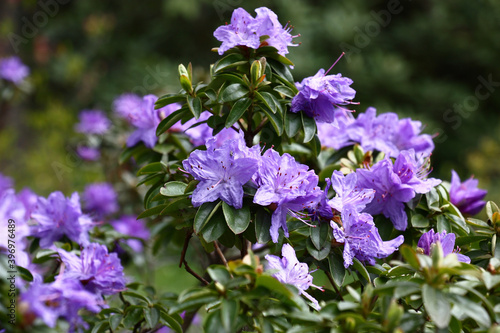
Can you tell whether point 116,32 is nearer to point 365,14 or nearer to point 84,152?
point 365,14

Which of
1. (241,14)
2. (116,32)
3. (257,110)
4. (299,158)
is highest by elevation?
(241,14)

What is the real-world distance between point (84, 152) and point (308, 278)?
2.40 metres

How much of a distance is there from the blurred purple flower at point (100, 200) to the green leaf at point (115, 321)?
149cm

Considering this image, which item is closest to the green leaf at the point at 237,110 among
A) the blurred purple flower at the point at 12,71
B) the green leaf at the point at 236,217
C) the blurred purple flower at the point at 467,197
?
the green leaf at the point at 236,217

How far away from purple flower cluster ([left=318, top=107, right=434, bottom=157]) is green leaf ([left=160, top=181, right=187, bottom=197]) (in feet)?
1.82

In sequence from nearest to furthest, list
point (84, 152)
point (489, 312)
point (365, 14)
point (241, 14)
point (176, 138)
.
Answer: point (489, 312)
point (241, 14)
point (176, 138)
point (84, 152)
point (365, 14)

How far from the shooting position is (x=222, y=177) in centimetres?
111

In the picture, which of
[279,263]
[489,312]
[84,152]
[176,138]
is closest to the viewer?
[489,312]

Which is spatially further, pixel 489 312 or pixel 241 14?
pixel 241 14

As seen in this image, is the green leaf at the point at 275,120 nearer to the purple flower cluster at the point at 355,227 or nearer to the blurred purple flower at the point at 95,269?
the purple flower cluster at the point at 355,227

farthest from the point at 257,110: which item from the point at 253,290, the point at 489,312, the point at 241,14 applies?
the point at 489,312

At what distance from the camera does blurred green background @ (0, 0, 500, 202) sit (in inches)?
238

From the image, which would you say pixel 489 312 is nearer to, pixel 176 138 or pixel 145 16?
pixel 176 138

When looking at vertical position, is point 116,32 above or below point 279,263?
below
